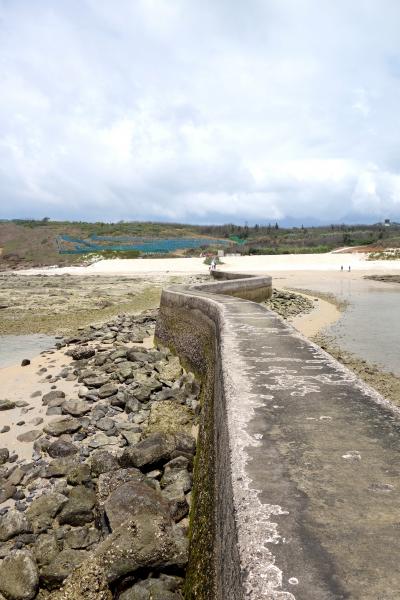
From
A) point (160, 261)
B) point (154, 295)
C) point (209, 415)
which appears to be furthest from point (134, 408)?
point (160, 261)

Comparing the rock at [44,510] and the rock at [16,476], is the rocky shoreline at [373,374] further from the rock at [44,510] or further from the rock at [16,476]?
the rock at [16,476]

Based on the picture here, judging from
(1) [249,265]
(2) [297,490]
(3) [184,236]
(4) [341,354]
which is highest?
(3) [184,236]

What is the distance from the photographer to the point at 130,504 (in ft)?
13.4

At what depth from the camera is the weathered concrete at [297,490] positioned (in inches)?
79.4

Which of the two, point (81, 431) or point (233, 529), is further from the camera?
point (81, 431)

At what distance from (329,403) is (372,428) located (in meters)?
0.65

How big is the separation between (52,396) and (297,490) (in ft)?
23.2

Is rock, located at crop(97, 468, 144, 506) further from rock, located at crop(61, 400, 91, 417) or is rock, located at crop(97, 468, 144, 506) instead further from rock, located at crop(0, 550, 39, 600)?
rock, located at crop(61, 400, 91, 417)

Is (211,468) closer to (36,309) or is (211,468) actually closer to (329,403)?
(329,403)

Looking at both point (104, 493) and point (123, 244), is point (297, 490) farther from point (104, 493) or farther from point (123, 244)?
point (123, 244)

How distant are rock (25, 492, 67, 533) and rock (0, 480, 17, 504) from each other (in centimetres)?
51

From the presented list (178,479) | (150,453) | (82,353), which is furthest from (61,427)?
(82,353)

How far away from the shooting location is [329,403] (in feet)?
13.8

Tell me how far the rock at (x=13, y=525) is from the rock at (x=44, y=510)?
9 centimetres
